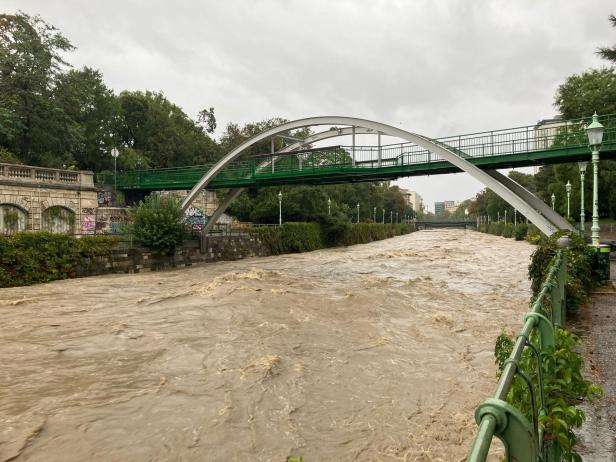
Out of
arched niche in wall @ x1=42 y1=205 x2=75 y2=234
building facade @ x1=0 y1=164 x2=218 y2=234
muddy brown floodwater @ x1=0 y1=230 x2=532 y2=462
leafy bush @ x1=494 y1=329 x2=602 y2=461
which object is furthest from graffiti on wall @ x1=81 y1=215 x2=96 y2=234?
leafy bush @ x1=494 y1=329 x2=602 y2=461

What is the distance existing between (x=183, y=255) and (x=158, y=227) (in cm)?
367

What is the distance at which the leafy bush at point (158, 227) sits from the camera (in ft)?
84.9

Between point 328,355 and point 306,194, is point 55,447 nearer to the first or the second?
point 328,355

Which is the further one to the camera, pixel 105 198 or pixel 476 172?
pixel 105 198

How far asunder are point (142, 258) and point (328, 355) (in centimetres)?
1979

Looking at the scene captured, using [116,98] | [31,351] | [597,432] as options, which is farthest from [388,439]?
[116,98]

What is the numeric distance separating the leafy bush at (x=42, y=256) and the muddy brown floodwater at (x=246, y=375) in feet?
10.2

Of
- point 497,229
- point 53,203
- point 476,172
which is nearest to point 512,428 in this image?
point 476,172

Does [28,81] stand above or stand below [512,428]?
above

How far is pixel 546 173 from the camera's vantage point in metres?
63.9

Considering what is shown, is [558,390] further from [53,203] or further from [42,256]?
[53,203]

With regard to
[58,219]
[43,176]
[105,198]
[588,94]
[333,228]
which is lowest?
[333,228]

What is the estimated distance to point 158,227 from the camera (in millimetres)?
26297

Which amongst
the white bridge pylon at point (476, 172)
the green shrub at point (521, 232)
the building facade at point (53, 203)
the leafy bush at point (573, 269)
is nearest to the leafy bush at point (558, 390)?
the leafy bush at point (573, 269)
